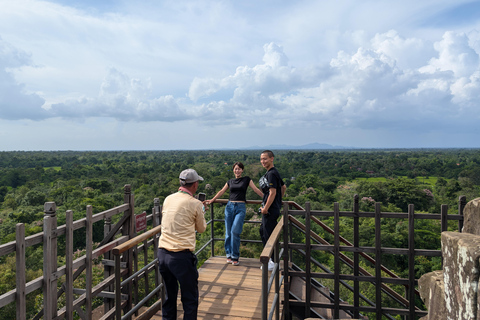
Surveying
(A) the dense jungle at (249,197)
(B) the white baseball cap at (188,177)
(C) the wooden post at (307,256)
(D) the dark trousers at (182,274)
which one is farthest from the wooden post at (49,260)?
(A) the dense jungle at (249,197)

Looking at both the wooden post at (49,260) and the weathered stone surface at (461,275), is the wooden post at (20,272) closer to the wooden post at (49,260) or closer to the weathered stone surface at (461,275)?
the wooden post at (49,260)

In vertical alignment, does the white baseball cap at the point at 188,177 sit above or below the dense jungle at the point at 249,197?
above

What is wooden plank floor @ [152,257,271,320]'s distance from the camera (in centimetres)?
412

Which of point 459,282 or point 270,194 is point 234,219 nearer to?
point 270,194

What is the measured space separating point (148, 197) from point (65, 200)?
951cm

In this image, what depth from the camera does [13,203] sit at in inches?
1539

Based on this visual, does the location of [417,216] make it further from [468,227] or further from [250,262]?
[250,262]

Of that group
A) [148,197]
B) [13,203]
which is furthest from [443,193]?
[13,203]

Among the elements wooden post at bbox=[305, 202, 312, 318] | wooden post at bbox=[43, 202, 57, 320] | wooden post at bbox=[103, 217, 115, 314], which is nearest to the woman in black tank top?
wooden post at bbox=[305, 202, 312, 318]

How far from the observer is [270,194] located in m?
4.60

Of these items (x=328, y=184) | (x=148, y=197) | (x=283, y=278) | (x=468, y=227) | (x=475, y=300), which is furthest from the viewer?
(x=328, y=184)

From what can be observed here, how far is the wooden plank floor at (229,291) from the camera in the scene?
4.12m

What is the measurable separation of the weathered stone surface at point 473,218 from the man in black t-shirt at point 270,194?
7.36ft

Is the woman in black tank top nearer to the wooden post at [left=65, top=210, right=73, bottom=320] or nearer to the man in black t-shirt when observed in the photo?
the man in black t-shirt
